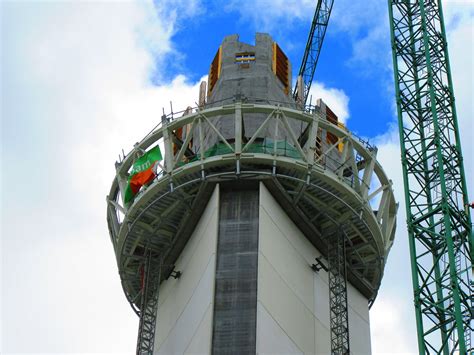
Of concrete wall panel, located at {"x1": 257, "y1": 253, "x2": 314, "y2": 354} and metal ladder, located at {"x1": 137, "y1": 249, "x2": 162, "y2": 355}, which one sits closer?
concrete wall panel, located at {"x1": 257, "y1": 253, "x2": 314, "y2": 354}

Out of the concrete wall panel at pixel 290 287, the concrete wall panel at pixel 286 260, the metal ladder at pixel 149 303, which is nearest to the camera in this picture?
the concrete wall panel at pixel 290 287

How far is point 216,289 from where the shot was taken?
7338cm

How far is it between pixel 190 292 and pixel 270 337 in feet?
29.8

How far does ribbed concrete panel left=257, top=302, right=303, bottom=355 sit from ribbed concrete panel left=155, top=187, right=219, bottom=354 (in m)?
3.93

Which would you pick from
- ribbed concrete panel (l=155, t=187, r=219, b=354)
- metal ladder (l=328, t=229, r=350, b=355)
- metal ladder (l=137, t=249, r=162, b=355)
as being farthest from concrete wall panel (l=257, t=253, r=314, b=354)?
metal ladder (l=137, t=249, r=162, b=355)

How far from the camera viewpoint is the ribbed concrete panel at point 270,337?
2771 inches

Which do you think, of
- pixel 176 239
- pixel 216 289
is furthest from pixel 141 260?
pixel 216 289

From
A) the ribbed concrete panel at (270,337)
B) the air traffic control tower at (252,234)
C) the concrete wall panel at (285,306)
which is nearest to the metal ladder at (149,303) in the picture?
the air traffic control tower at (252,234)

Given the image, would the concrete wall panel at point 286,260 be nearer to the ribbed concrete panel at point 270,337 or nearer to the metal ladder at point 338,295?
the metal ladder at point 338,295

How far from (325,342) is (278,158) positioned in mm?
14601

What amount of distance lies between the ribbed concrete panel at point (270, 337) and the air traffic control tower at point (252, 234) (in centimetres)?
10

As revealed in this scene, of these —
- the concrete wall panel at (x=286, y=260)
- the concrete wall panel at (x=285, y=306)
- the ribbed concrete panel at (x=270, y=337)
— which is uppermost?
the concrete wall panel at (x=286, y=260)

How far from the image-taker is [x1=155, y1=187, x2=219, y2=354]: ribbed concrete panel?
74.4 m

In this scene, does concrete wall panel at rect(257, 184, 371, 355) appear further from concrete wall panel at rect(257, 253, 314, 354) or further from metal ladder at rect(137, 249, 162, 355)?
metal ladder at rect(137, 249, 162, 355)
